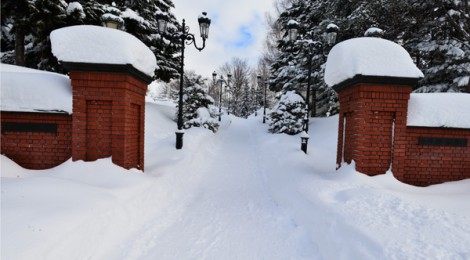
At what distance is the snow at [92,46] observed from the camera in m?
4.63

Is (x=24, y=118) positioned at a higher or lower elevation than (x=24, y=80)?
lower

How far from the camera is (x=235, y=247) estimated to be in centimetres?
352

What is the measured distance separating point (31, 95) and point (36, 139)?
0.90m

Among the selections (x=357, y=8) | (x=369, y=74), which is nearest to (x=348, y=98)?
(x=369, y=74)

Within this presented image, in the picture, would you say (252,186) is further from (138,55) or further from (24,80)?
(24,80)

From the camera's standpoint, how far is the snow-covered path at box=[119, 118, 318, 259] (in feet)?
11.0

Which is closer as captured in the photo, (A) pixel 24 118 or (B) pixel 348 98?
(A) pixel 24 118

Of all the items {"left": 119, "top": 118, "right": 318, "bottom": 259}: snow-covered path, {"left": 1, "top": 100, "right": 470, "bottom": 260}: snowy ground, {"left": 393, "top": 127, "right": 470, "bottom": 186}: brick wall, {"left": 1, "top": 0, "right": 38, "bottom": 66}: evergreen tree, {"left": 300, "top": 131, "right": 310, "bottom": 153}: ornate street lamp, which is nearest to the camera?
{"left": 1, "top": 100, "right": 470, "bottom": 260}: snowy ground

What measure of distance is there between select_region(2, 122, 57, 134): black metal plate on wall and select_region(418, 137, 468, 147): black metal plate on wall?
7.64 metres

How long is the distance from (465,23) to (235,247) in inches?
564

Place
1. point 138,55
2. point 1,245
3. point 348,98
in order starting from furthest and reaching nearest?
point 348,98
point 138,55
point 1,245

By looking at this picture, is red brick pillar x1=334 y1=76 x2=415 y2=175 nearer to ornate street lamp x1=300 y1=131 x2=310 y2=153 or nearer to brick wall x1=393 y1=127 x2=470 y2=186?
brick wall x1=393 y1=127 x2=470 y2=186

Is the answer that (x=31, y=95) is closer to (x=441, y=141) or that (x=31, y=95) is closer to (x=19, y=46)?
(x=441, y=141)

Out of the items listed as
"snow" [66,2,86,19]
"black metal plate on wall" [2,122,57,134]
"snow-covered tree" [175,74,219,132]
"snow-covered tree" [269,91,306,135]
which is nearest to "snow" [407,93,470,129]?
"black metal plate on wall" [2,122,57,134]
